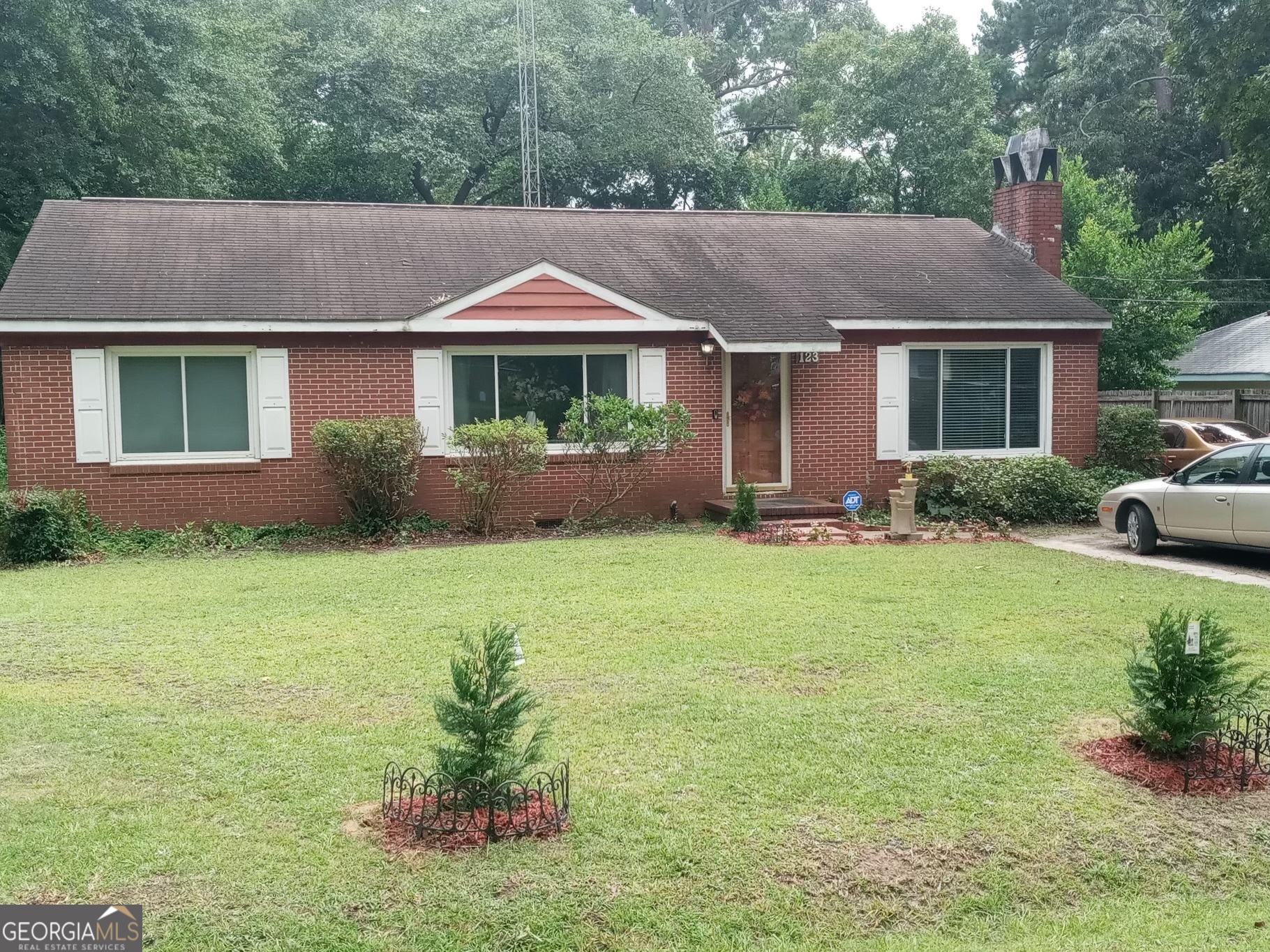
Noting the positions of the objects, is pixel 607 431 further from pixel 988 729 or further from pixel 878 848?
pixel 878 848

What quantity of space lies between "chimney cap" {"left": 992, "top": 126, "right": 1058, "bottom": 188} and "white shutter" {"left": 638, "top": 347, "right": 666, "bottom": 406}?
7543mm

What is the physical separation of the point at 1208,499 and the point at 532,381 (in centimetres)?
822

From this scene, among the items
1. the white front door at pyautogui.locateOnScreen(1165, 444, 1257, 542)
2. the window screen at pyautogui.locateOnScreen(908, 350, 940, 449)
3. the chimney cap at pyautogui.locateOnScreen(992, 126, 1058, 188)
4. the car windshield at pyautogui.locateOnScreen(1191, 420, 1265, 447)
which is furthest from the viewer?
the car windshield at pyautogui.locateOnScreen(1191, 420, 1265, 447)

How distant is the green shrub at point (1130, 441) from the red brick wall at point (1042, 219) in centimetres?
281

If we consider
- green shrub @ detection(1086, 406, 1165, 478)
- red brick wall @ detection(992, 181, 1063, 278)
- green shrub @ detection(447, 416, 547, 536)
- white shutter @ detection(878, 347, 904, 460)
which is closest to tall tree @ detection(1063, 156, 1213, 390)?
red brick wall @ detection(992, 181, 1063, 278)

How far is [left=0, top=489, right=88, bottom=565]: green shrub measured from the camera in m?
12.9

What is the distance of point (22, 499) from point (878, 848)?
1143cm

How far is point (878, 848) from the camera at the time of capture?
483 cm

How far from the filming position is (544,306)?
1516 centimetres

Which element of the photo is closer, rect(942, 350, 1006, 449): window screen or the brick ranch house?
the brick ranch house

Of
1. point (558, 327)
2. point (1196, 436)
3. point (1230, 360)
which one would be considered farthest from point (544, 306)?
point (1230, 360)

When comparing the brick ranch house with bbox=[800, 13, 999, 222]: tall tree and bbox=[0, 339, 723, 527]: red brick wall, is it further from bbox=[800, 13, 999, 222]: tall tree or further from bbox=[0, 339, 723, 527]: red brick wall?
bbox=[800, 13, 999, 222]: tall tree

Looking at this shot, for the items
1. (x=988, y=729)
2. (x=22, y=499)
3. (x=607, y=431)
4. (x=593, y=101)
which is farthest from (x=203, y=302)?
(x=593, y=101)

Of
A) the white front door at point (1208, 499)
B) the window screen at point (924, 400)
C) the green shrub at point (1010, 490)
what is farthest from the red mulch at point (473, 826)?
the window screen at point (924, 400)
